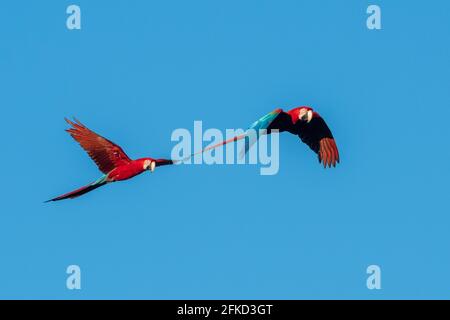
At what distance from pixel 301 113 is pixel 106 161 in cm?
311

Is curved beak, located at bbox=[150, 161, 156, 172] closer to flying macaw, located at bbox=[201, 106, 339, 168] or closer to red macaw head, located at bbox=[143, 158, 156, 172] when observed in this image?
red macaw head, located at bbox=[143, 158, 156, 172]

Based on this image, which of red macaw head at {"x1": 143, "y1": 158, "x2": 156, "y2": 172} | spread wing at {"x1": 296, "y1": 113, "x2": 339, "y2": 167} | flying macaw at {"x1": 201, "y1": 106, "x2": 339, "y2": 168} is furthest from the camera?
spread wing at {"x1": 296, "y1": 113, "x2": 339, "y2": 167}

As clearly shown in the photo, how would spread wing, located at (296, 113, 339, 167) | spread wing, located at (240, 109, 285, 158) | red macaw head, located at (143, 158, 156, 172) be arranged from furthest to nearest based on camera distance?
spread wing, located at (296, 113, 339, 167) < spread wing, located at (240, 109, 285, 158) < red macaw head, located at (143, 158, 156, 172)

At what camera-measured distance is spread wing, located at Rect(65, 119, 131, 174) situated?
2066 centimetres

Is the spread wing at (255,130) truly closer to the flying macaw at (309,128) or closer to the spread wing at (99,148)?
the flying macaw at (309,128)

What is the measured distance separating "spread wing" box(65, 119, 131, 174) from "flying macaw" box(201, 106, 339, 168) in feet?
7.46

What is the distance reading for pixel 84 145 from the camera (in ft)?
68.3

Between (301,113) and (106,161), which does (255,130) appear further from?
(106,161)

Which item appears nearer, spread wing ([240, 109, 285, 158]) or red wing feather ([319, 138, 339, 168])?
spread wing ([240, 109, 285, 158])

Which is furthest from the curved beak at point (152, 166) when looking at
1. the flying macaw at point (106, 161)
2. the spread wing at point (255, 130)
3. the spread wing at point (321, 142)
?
the spread wing at point (321, 142)

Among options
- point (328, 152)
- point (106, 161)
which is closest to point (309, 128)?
point (328, 152)

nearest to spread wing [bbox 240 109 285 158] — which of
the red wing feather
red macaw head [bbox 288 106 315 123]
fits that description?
red macaw head [bbox 288 106 315 123]

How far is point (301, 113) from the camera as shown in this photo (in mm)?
21672

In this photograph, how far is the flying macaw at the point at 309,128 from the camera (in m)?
21.6
